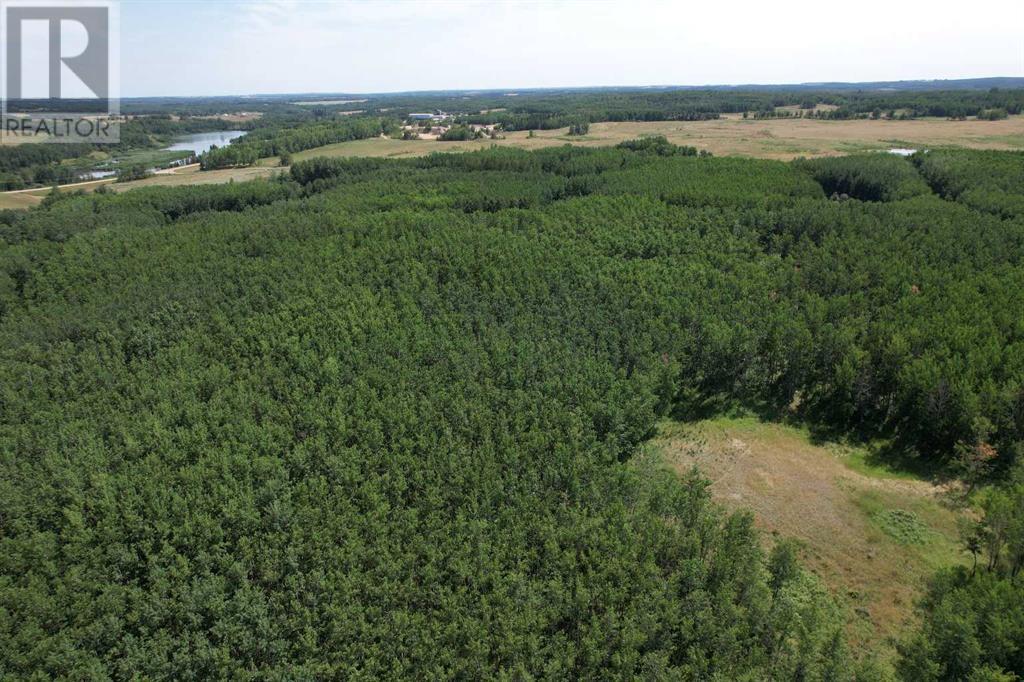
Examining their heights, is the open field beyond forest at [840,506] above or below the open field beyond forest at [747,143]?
below

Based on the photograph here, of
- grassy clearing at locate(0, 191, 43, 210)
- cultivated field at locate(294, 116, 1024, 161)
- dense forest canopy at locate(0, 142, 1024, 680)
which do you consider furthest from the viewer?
cultivated field at locate(294, 116, 1024, 161)

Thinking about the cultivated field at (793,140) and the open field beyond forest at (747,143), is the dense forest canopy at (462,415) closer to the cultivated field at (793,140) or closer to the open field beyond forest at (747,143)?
the open field beyond forest at (747,143)

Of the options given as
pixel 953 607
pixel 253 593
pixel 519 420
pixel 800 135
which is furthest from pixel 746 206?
pixel 800 135

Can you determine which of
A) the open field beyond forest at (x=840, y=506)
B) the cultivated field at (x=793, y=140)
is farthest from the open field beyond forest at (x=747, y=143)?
the open field beyond forest at (x=840, y=506)

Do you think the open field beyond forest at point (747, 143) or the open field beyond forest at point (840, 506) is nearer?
the open field beyond forest at point (840, 506)

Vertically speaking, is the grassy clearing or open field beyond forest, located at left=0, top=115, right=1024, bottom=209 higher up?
open field beyond forest, located at left=0, top=115, right=1024, bottom=209

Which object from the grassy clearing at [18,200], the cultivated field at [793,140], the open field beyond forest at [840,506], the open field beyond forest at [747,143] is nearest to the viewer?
the open field beyond forest at [840,506]

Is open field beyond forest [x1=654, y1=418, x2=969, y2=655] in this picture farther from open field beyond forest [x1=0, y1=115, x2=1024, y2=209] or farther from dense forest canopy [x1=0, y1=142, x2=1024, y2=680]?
open field beyond forest [x1=0, y1=115, x2=1024, y2=209]

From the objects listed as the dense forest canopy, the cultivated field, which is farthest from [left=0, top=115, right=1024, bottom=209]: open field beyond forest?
the dense forest canopy
